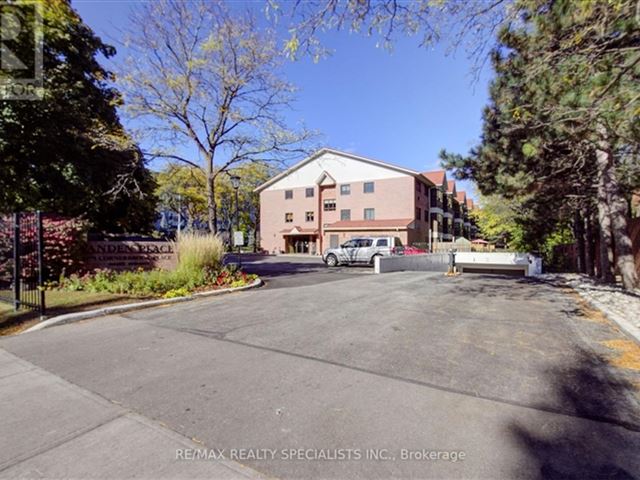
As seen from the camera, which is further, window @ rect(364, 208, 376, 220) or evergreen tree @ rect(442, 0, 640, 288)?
window @ rect(364, 208, 376, 220)

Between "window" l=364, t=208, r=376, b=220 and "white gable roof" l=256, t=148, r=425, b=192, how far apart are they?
139 inches

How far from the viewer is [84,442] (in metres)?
2.50

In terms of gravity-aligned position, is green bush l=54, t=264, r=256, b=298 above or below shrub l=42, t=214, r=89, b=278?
below

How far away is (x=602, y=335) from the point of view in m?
5.15

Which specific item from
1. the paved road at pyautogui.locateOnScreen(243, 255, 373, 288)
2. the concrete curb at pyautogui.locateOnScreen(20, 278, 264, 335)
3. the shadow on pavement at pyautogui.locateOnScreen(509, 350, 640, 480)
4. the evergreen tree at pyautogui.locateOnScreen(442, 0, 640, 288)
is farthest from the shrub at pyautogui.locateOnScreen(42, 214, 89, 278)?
the evergreen tree at pyautogui.locateOnScreen(442, 0, 640, 288)

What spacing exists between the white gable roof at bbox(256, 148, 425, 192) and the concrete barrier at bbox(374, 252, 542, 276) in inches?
514

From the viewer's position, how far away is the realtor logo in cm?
852

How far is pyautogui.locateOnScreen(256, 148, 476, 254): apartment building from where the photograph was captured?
35281mm

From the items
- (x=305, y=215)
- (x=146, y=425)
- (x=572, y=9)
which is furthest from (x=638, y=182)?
(x=305, y=215)

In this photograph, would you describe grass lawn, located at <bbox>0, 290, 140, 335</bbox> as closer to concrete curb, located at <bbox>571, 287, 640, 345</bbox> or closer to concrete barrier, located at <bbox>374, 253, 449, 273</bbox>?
concrete curb, located at <bbox>571, 287, 640, 345</bbox>

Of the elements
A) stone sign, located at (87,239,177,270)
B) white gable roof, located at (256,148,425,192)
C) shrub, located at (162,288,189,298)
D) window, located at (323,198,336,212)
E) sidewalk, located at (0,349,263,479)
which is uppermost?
white gable roof, located at (256,148,425,192)

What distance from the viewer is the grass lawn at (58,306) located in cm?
596

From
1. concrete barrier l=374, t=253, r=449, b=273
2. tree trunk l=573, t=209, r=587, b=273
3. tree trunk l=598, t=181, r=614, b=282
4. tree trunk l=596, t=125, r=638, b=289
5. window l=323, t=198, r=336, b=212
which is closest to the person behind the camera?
tree trunk l=596, t=125, r=638, b=289

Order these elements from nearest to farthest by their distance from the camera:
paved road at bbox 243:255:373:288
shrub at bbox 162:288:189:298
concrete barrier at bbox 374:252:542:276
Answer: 1. shrub at bbox 162:288:189:298
2. paved road at bbox 243:255:373:288
3. concrete barrier at bbox 374:252:542:276
